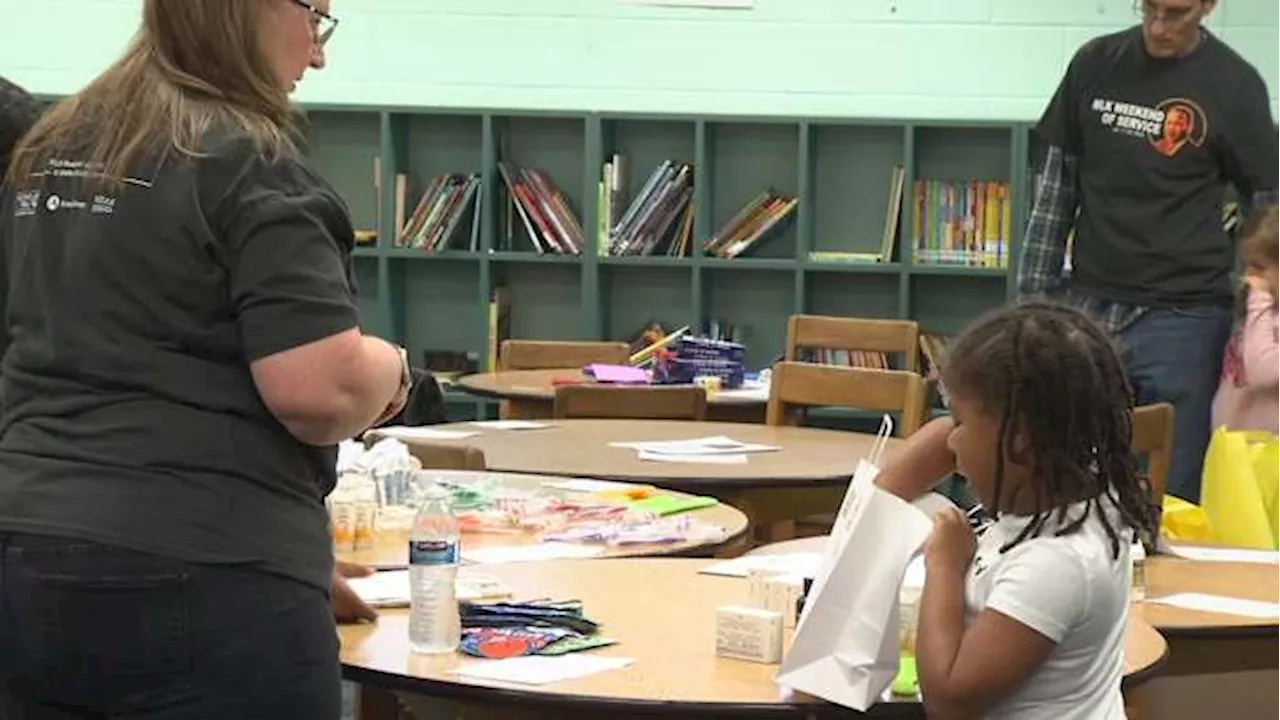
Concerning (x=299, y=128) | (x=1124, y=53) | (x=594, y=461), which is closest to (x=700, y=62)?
(x=1124, y=53)

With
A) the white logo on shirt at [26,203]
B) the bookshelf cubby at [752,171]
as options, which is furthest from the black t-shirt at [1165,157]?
the white logo on shirt at [26,203]

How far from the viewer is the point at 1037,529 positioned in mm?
2148

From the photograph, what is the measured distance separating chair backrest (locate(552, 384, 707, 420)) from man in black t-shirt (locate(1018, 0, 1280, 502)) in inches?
37.8

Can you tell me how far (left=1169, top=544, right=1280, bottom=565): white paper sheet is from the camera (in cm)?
328

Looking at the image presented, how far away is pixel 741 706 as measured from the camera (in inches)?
80.6

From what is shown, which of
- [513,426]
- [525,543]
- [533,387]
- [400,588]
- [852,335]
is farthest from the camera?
[852,335]

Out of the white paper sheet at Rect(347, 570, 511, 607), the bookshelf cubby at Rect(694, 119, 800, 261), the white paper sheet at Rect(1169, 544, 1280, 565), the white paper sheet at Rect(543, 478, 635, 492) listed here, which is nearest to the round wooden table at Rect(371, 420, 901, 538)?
the white paper sheet at Rect(543, 478, 635, 492)

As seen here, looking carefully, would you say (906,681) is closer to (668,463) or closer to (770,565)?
(770,565)

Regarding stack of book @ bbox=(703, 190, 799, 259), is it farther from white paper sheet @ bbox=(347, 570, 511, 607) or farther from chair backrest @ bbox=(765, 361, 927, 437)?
white paper sheet @ bbox=(347, 570, 511, 607)

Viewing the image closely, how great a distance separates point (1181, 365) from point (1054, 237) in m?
0.52

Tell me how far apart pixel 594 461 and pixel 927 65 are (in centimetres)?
360

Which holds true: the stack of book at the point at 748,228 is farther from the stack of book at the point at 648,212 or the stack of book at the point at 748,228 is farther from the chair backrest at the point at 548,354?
the chair backrest at the point at 548,354

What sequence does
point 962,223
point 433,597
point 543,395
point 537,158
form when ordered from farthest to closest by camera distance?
1. point 537,158
2. point 962,223
3. point 543,395
4. point 433,597

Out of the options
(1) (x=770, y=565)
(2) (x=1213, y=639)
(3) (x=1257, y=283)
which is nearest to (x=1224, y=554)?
(2) (x=1213, y=639)
